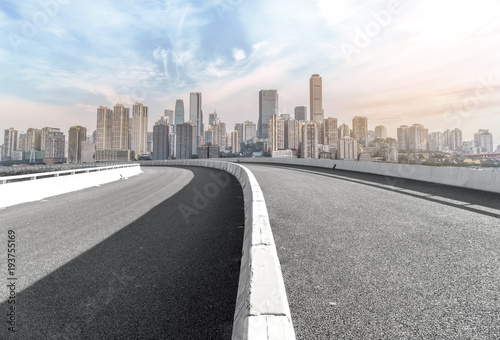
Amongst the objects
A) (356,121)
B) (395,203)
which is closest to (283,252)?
(395,203)

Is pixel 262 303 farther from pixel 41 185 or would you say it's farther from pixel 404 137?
pixel 404 137

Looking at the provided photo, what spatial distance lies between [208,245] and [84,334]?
8.45 ft

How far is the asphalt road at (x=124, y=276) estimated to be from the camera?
2.54 meters

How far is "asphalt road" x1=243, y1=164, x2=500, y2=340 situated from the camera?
2.37 meters

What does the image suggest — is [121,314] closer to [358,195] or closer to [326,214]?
[326,214]

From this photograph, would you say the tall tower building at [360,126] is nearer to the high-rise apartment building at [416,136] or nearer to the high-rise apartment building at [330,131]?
the high-rise apartment building at [330,131]

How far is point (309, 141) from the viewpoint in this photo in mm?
115250

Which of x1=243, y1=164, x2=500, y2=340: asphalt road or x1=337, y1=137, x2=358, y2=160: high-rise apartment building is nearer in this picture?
x1=243, y1=164, x2=500, y2=340: asphalt road

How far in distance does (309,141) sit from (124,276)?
115973 mm

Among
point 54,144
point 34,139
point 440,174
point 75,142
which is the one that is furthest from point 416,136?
point 34,139

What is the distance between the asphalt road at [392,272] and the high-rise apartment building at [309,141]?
339 feet

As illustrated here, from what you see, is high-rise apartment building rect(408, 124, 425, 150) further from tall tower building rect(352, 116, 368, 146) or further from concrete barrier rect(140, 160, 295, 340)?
concrete barrier rect(140, 160, 295, 340)

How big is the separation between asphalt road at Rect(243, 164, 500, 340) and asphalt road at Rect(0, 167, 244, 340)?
90 cm

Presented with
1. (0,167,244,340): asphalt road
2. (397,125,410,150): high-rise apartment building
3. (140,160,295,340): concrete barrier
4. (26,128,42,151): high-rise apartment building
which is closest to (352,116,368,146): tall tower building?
(397,125,410,150): high-rise apartment building
